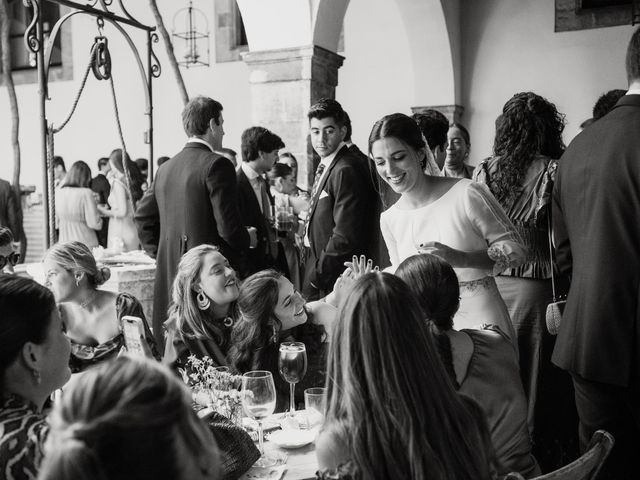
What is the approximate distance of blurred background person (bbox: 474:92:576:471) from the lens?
2.95 m

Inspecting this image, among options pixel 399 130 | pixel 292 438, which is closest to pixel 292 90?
pixel 399 130

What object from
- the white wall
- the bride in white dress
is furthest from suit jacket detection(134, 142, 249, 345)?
the white wall

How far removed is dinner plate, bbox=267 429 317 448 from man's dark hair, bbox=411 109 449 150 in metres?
1.94

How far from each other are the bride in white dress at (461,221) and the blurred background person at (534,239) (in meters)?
0.44

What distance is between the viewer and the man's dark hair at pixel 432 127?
3.49m

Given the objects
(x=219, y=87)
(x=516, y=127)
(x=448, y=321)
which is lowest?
(x=448, y=321)

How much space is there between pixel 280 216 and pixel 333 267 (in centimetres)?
129

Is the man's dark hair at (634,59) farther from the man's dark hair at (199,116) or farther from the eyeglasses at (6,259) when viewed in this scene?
the eyeglasses at (6,259)

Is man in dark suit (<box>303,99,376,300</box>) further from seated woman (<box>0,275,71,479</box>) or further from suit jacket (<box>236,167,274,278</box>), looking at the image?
seated woman (<box>0,275,71,479</box>)

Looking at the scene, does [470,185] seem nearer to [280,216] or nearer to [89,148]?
[280,216]

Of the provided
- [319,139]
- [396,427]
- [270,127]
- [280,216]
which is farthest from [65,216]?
[396,427]

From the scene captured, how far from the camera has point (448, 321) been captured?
186 cm

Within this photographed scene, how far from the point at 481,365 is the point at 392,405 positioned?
60cm

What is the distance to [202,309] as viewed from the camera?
262cm
